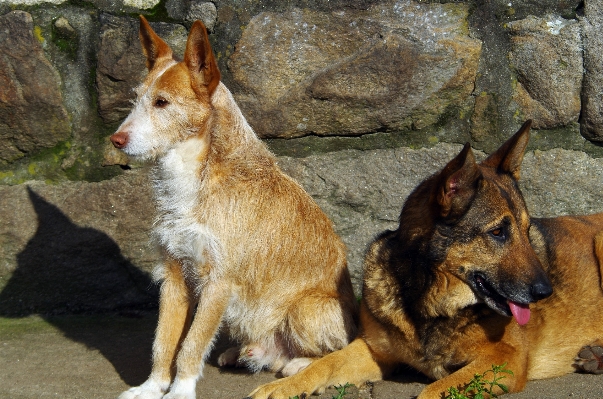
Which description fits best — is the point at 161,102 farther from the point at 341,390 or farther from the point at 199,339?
the point at 341,390

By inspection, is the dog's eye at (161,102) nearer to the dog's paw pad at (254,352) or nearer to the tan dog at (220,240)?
the tan dog at (220,240)

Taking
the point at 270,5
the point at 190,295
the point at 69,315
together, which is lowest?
the point at 69,315

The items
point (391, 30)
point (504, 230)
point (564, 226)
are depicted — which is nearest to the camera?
point (504, 230)

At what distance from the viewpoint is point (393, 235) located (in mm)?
4715

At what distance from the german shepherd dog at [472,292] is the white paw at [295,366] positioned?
0.28 meters

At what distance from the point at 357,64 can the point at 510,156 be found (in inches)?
57.3

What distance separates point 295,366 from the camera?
15.8ft

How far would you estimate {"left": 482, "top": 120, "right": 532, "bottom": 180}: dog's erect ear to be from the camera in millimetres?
4371

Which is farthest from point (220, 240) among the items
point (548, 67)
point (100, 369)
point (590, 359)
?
point (548, 67)

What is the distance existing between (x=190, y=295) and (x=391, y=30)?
2.35m

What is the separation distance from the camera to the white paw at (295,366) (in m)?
4.80

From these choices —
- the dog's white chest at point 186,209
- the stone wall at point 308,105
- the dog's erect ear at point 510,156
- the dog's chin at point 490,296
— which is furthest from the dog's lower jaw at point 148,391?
the dog's erect ear at point 510,156

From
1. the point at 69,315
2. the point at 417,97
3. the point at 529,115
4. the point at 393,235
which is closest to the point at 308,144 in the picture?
the point at 417,97

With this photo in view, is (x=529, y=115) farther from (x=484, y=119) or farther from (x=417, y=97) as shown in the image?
(x=417, y=97)
